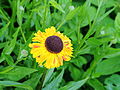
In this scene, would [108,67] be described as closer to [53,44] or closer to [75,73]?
[75,73]

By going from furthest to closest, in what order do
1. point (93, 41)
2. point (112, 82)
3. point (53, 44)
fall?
point (112, 82)
point (93, 41)
point (53, 44)

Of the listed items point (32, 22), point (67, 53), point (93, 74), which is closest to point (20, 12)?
point (32, 22)

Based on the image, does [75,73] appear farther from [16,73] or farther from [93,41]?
[16,73]

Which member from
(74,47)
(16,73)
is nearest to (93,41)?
(74,47)

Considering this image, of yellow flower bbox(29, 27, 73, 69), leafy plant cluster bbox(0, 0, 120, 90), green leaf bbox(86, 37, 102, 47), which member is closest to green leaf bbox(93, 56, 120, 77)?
leafy plant cluster bbox(0, 0, 120, 90)

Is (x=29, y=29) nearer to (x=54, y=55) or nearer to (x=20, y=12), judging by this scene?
(x=20, y=12)

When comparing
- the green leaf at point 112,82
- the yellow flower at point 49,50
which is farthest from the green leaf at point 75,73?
the yellow flower at point 49,50

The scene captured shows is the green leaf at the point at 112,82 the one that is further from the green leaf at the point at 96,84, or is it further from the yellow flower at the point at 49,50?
the yellow flower at the point at 49,50

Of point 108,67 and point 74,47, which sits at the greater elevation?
point 74,47

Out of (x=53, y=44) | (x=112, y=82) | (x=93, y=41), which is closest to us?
(x=53, y=44)

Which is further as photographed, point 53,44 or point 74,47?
point 74,47

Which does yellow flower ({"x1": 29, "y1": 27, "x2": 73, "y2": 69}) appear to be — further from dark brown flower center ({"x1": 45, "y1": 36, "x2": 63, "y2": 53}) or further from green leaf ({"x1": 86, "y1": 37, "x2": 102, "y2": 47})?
green leaf ({"x1": 86, "y1": 37, "x2": 102, "y2": 47})
